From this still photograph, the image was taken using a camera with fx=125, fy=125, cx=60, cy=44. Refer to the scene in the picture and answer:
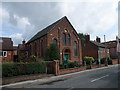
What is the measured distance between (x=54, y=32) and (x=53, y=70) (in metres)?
13.1

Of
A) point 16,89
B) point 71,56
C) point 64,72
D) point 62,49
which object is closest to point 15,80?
point 16,89

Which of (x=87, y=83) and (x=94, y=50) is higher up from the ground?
(x=94, y=50)

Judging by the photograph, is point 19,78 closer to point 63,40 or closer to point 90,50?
point 63,40

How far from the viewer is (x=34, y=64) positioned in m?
15.8

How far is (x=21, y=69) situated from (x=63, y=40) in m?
17.7

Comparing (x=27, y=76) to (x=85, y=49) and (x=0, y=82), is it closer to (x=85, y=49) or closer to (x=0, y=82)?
(x=0, y=82)

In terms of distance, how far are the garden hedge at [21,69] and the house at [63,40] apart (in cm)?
1173

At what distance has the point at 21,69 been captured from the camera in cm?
1425

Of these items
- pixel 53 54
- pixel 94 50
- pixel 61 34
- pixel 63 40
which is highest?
pixel 61 34

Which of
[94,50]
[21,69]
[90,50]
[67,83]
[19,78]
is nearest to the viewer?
[67,83]

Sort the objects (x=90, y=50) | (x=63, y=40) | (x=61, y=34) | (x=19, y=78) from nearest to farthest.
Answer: (x=19, y=78) → (x=61, y=34) → (x=63, y=40) → (x=90, y=50)

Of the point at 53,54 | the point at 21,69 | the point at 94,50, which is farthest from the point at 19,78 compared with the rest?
the point at 94,50

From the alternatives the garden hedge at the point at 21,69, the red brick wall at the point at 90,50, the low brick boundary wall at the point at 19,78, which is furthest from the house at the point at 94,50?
the low brick boundary wall at the point at 19,78

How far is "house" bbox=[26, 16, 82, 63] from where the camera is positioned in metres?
28.6
